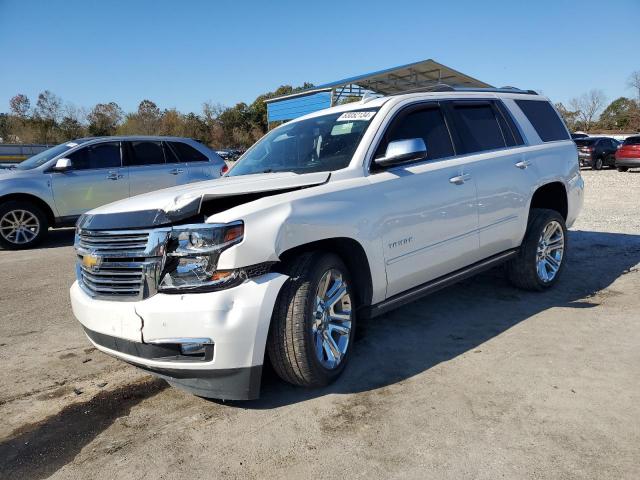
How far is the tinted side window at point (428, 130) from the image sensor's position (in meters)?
3.85

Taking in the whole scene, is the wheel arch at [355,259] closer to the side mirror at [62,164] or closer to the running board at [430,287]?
the running board at [430,287]

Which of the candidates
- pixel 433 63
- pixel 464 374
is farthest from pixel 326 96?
pixel 464 374

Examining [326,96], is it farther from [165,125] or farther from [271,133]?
[165,125]

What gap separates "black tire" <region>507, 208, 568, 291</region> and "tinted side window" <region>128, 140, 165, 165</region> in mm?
6808

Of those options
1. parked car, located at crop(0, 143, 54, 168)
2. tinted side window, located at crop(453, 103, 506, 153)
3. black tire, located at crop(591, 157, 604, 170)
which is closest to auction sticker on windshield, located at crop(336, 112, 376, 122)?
tinted side window, located at crop(453, 103, 506, 153)

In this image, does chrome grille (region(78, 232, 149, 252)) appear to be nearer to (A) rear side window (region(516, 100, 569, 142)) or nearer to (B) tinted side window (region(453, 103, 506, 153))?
(B) tinted side window (region(453, 103, 506, 153))

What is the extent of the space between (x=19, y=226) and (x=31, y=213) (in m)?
0.29

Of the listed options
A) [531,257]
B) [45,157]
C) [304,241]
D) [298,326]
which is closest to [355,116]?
[304,241]

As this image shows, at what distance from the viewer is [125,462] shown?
2520 millimetres

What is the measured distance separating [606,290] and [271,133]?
3.79 metres

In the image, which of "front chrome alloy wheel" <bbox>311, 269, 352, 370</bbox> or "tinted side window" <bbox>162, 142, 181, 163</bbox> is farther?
"tinted side window" <bbox>162, 142, 181, 163</bbox>

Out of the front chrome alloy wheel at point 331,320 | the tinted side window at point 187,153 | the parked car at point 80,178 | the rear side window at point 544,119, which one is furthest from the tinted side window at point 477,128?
the tinted side window at point 187,153

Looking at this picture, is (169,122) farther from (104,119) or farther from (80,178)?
(80,178)

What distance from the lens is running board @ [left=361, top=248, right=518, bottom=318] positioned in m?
3.43
